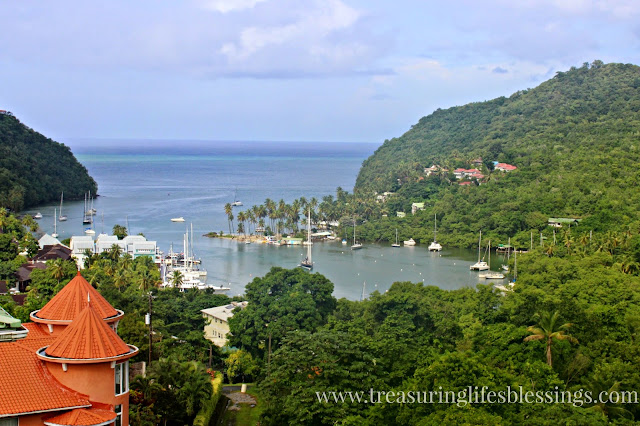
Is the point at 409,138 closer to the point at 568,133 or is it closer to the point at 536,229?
the point at 568,133

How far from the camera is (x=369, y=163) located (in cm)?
10994

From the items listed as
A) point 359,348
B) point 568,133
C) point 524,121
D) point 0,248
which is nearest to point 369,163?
point 524,121

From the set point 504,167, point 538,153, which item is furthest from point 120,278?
point 538,153

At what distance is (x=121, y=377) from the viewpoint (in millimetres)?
10578

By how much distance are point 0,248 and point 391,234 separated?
3110cm

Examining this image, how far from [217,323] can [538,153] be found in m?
49.6

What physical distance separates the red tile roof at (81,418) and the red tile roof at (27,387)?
10cm

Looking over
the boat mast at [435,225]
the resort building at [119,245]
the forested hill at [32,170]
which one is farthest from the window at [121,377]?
the forested hill at [32,170]

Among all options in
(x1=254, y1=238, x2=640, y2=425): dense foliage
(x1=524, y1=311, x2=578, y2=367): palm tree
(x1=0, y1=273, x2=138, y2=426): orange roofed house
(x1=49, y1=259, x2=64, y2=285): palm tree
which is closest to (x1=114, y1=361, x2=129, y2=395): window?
(x1=0, y1=273, x2=138, y2=426): orange roofed house

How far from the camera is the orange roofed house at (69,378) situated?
948 cm

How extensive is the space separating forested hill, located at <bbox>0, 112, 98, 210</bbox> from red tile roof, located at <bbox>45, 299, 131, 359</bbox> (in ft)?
184

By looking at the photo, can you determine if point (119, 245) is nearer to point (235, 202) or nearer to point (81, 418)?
point (235, 202)

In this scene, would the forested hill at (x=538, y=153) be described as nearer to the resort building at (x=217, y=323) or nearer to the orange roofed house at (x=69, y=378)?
the resort building at (x=217, y=323)

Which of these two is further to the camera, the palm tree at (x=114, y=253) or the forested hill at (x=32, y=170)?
the forested hill at (x=32, y=170)
